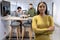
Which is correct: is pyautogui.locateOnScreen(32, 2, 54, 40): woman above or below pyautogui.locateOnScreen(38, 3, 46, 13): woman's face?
below

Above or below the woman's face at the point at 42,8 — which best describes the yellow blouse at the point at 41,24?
below

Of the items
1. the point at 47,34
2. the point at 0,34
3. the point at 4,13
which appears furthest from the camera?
the point at 4,13

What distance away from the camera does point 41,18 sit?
173 cm

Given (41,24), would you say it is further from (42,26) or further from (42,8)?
(42,8)

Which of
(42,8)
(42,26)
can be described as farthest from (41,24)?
(42,8)

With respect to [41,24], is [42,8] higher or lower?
higher

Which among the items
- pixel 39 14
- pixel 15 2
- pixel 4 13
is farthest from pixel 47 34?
pixel 15 2

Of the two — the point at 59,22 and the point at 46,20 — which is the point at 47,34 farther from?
the point at 59,22

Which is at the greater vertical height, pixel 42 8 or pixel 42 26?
pixel 42 8

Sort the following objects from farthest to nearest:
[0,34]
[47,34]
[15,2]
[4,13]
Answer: [15,2]
[4,13]
[0,34]
[47,34]

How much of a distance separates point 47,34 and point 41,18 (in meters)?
0.24

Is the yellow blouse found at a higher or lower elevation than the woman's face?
lower

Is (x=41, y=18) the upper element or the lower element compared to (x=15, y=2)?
lower

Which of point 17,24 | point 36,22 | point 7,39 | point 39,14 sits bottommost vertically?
point 7,39
